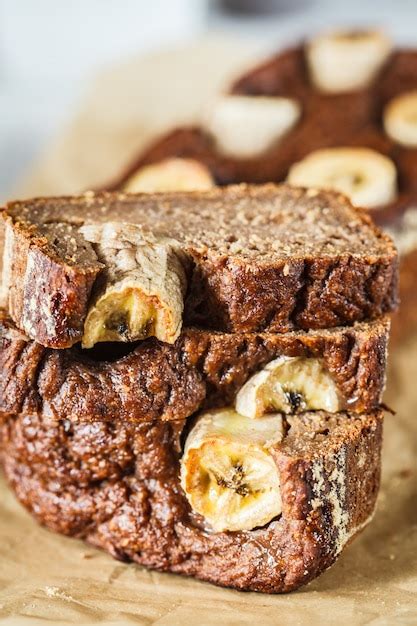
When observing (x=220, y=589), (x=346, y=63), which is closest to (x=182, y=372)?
(x=220, y=589)

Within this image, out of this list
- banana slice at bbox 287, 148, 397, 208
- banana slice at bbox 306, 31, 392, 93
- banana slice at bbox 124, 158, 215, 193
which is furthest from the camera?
banana slice at bbox 306, 31, 392, 93

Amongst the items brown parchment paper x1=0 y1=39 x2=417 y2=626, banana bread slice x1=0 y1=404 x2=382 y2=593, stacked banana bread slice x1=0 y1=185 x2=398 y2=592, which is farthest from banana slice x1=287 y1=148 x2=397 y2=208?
banana bread slice x1=0 y1=404 x2=382 y2=593

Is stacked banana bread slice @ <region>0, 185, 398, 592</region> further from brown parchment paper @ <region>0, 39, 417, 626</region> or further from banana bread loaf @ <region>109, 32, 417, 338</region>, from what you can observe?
banana bread loaf @ <region>109, 32, 417, 338</region>

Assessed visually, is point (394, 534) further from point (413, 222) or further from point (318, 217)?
point (413, 222)

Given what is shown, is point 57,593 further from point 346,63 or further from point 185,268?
point 346,63

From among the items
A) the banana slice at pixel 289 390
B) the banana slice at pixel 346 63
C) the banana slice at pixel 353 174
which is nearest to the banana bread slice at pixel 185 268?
the banana slice at pixel 289 390

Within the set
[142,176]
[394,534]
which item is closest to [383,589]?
[394,534]

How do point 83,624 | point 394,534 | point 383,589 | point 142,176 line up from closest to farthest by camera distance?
1. point 83,624
2. point 383,589
3. point 394,534
4. point 142,176
